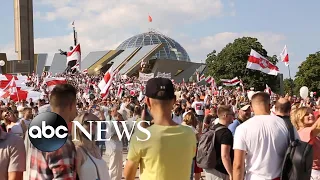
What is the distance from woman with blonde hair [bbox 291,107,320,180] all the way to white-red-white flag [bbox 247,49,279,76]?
1560cm

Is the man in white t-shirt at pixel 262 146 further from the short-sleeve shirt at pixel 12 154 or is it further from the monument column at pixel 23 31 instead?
the monument column at pixel 23 31

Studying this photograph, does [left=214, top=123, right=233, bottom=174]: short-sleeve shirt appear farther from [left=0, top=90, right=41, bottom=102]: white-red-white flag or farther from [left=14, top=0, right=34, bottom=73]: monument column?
[left=14, top=0, right=34, bottom=73]: monument column

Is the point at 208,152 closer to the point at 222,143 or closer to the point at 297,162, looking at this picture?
the point at 222,143

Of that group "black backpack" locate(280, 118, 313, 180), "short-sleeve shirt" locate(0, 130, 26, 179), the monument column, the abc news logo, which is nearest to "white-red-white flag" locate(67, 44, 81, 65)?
"black backpack" locate(280, 118, 313, 180)

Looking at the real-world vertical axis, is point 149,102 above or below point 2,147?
above

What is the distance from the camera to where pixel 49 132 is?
325cm

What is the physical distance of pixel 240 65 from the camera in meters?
62.2

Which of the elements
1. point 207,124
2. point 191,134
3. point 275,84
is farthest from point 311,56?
point 191,134

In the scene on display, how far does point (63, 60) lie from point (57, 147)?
255 feet

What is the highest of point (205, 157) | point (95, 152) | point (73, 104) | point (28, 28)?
point (28, 28)

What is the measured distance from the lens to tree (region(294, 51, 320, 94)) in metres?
66.3

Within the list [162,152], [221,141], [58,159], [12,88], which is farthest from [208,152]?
[12,88]

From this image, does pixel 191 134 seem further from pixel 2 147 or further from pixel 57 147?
pixel 2 147

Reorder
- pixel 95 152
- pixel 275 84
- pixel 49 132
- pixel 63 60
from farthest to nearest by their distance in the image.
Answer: pixel 63 60 → pixel 275 84 → pixel 95 152 → pixel 49 132
